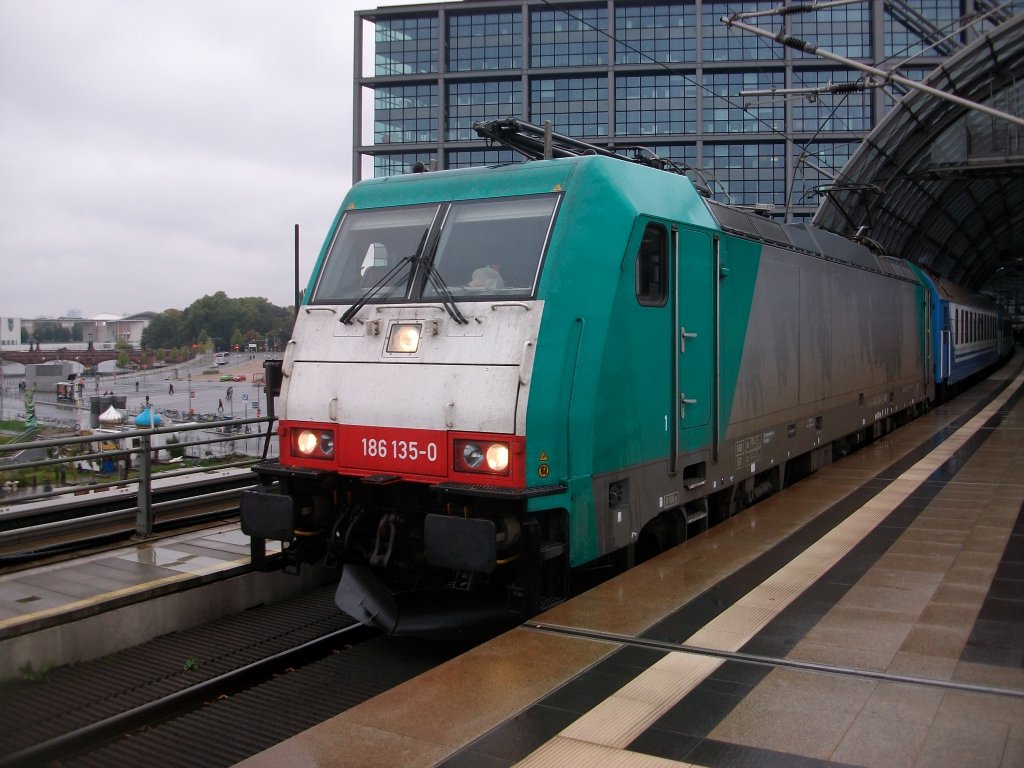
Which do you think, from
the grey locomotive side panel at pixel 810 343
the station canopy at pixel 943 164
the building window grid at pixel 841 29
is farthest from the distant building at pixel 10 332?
the building window grid at pixel 841 29

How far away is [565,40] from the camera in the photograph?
161 feet

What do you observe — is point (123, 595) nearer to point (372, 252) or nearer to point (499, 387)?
point (372, 252)

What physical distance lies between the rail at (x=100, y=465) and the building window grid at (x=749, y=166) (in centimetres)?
4380

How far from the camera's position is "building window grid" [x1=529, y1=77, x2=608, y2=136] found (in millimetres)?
49000

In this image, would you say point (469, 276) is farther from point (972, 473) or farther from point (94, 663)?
point (972, 473)

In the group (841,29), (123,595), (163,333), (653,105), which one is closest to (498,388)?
(123,595)

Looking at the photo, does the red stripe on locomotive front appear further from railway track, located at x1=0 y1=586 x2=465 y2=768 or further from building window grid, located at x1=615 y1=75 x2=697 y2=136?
building window grid, located at x1=615 y1=75 x2=697 y2=136

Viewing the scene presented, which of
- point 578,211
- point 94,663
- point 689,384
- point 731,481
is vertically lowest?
point 94,663

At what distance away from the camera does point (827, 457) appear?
12500 mm

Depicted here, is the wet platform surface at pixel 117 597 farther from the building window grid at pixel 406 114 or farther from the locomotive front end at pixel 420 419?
the building window grid at pixel 406 114

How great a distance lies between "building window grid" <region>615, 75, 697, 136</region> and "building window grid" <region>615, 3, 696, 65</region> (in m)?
1.23

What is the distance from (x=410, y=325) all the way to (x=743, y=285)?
12.0 feet

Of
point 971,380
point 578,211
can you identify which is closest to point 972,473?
point 578,211

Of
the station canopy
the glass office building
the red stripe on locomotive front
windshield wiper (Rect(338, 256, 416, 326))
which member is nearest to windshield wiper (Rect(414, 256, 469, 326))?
windshield wiper (Rect(338, 256, 416, 326))
